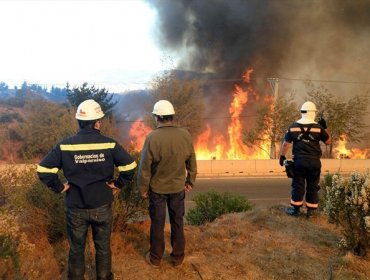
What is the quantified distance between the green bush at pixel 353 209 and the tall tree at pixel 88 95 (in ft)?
94.8

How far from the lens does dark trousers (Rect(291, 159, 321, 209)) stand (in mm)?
5473

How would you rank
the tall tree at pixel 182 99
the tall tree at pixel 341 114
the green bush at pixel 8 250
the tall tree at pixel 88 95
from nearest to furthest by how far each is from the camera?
the green bush at pixel 8 250
the tall tree at pixel 341 114
the tall tree at pixel 182 99
the tall tree at pixel 88 95

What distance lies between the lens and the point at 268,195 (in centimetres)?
1122

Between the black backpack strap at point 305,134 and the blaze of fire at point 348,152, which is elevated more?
the black backpack strap at point 305,134

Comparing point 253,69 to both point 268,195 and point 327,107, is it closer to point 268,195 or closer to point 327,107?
point 327,107

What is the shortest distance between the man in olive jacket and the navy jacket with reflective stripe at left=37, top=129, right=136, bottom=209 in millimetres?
493

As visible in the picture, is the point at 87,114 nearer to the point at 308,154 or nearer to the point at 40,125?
the point at 308,154

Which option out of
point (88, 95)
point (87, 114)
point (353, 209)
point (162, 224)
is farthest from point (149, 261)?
point (88, 95)

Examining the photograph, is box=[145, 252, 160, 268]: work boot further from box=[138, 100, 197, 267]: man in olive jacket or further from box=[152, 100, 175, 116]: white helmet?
box=[152, 100, 175, 116]: white helmet

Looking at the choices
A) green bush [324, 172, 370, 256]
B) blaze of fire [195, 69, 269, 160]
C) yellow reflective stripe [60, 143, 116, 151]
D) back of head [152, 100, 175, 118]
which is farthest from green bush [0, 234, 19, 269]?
blaze of fire [195, 69, 269, 160]

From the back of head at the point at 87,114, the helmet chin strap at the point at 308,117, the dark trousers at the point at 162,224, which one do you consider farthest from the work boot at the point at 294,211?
the back of head at the point at 87,114

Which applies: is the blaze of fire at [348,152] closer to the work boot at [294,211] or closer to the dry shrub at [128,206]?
the work boot at [294,211]

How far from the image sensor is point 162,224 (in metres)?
3.76

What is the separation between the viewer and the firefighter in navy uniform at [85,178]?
3146mm
